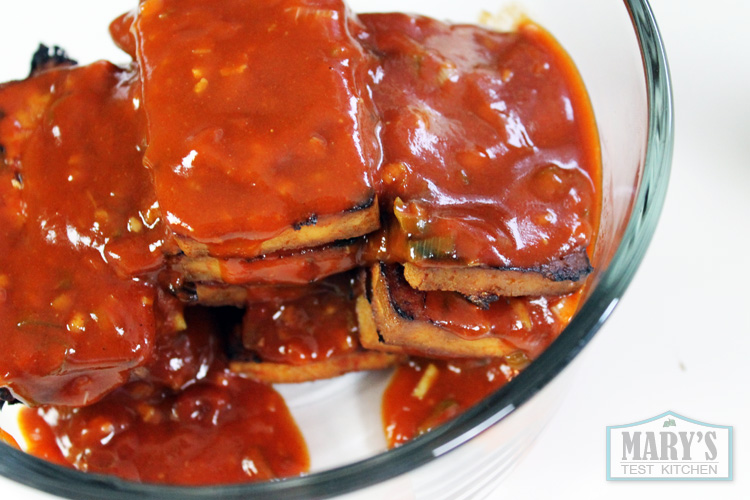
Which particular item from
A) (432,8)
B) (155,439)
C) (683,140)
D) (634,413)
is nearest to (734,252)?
(683,140)

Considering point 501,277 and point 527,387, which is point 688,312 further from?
point 527,387

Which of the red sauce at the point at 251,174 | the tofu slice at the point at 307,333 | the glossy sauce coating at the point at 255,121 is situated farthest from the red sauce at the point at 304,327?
the glossy sauce coating at the point at 255,121

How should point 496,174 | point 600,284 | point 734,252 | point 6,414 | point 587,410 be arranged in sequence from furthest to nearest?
point 734,252, point 587,410, point 6,414, point 496,174, point 600,284

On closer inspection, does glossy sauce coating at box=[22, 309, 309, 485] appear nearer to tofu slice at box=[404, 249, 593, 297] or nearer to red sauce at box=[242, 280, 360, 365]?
red sauce at box=[242, 280, 360, 365]

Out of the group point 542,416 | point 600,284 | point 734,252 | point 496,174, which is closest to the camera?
point 600,284

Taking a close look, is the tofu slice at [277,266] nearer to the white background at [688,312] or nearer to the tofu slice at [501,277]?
the tofu slice at [501,277]

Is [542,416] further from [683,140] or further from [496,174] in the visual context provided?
[683,140]

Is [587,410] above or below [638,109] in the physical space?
below
